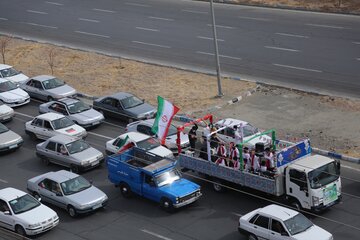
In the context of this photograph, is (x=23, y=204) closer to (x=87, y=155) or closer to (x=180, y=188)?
(x=87, y=155)

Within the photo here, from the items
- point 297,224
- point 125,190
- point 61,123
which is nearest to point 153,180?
point 125,190

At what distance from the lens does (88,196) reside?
28531 millimetres

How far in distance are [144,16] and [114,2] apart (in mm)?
7164

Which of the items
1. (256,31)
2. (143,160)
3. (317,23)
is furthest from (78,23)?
(143,160)

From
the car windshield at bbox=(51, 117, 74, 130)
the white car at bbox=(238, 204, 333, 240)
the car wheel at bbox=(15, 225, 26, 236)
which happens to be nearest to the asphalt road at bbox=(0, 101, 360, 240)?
the car wheel at bbox=(15, 225, 26, 236)

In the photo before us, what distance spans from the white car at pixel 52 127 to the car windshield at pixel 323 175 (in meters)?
13.1

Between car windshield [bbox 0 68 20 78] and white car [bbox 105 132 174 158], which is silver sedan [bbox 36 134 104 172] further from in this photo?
car windshield [bbox 0 68 20 78]

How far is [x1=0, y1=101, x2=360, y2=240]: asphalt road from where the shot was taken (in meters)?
26.6

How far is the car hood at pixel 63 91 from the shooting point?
42000mm

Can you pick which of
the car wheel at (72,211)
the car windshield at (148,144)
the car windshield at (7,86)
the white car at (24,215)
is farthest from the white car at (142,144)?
the car windshield at (7,86)

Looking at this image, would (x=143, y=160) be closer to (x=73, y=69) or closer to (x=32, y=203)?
(x=32, y=203)

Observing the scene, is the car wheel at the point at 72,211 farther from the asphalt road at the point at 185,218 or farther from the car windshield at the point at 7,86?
the car windshield at the point at 7,86

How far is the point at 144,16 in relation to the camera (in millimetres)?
59969

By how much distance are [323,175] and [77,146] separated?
1148 cm
